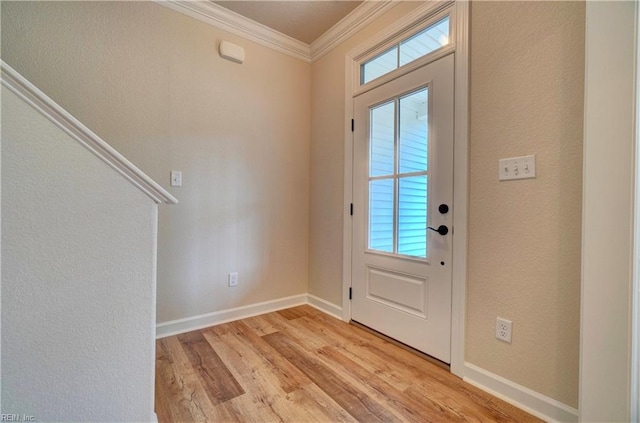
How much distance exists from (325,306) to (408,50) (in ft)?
7.44

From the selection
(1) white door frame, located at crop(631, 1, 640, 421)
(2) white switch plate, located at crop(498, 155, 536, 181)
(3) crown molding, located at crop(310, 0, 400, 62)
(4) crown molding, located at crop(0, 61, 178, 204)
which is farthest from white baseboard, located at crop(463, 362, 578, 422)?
(3) crown molding, located at crop(310, 0, 400, 62)

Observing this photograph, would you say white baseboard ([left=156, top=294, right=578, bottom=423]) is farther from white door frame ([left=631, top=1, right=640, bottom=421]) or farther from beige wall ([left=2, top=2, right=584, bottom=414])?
white door frame ([left=631, top=1, right=640, bottom=421])

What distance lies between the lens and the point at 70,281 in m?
0.95

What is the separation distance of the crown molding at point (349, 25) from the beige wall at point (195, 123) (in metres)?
0.25

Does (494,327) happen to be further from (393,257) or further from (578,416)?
(393,257)

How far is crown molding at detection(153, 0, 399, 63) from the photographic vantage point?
213 cm

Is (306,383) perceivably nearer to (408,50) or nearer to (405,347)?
(405,347)

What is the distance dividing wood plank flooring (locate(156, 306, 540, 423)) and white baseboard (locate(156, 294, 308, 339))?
0.08m

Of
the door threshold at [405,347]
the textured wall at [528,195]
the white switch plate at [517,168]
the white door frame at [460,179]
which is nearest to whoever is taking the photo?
the textured wall at [528,195]

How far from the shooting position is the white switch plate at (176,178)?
2123 mm

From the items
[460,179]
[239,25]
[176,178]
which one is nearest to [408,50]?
[460,179]

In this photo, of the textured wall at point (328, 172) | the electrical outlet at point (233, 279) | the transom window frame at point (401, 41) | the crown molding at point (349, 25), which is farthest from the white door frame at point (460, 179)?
the electrical outlet at point (233, 279)

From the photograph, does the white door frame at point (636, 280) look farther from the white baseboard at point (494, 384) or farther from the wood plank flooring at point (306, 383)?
the wood plank flooring at point (306, 383)

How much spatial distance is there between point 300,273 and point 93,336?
1.96m
